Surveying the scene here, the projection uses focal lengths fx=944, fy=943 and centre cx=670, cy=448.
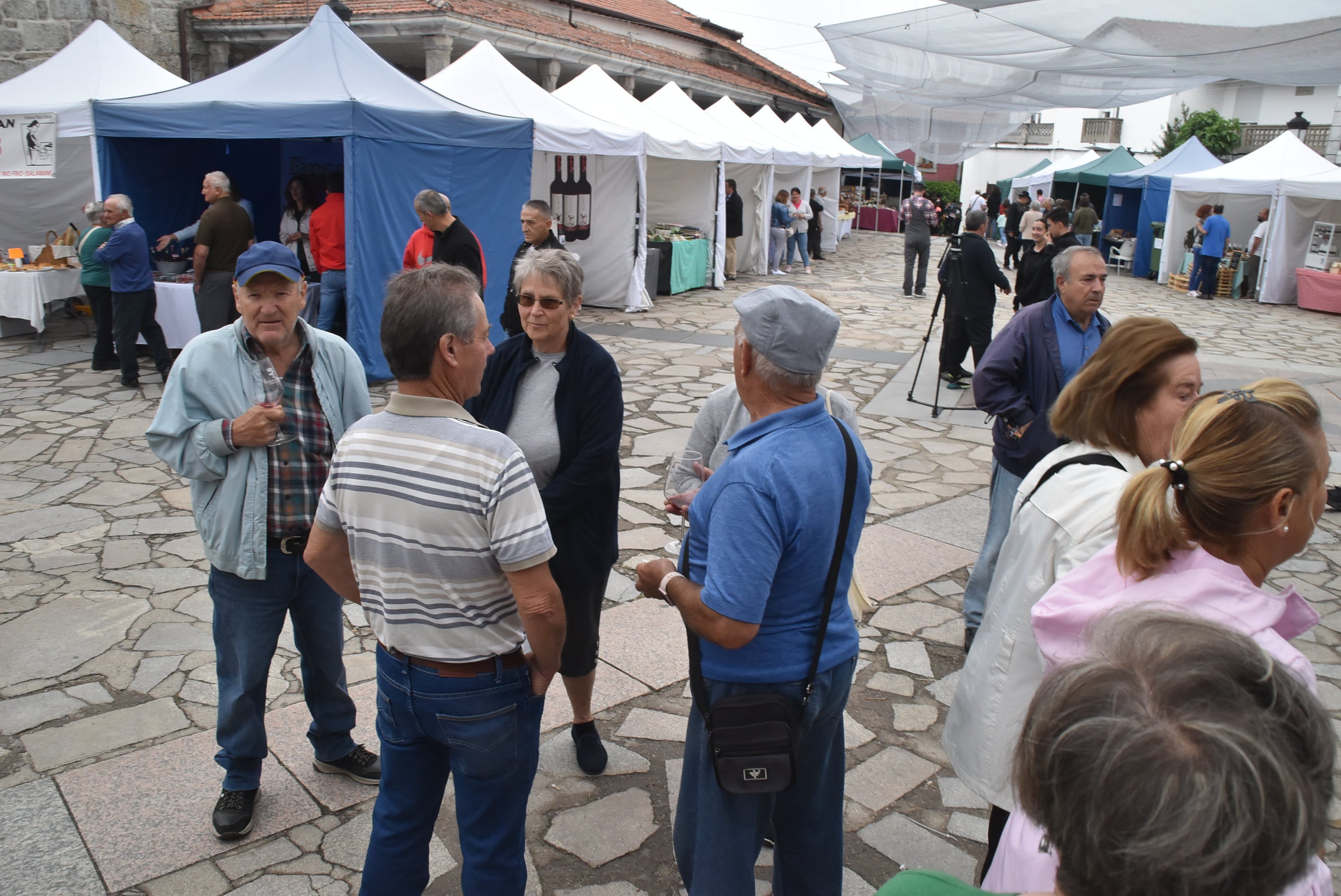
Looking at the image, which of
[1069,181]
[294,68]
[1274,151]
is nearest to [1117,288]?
[1274,151]

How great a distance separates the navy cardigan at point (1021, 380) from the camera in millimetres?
3795

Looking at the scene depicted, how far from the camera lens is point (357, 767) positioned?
3.11 m

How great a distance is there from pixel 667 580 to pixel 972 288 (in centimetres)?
744

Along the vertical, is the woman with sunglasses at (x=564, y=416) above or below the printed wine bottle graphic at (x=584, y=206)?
below

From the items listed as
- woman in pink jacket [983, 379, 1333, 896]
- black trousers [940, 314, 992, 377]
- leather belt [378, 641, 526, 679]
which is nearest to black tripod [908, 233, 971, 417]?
black trousers [940, 314, 992, 377]

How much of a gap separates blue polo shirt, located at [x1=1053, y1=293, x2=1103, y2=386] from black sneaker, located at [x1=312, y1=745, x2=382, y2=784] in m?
2.98

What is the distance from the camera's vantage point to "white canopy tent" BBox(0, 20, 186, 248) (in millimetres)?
9375

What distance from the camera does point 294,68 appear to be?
8.61m

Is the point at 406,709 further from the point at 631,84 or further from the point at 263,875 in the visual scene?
the point at 631,84

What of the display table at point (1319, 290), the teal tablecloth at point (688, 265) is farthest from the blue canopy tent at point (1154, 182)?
the teal tablecloth at point (688, 265)

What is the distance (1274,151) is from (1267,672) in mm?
21056

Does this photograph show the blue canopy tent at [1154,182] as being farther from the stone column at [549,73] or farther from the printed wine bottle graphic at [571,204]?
the printed wine bottle graphic at [571,204]

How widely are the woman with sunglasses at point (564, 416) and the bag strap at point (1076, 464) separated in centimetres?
122

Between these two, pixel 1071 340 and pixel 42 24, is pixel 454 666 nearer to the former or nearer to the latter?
pixel 1071 340
